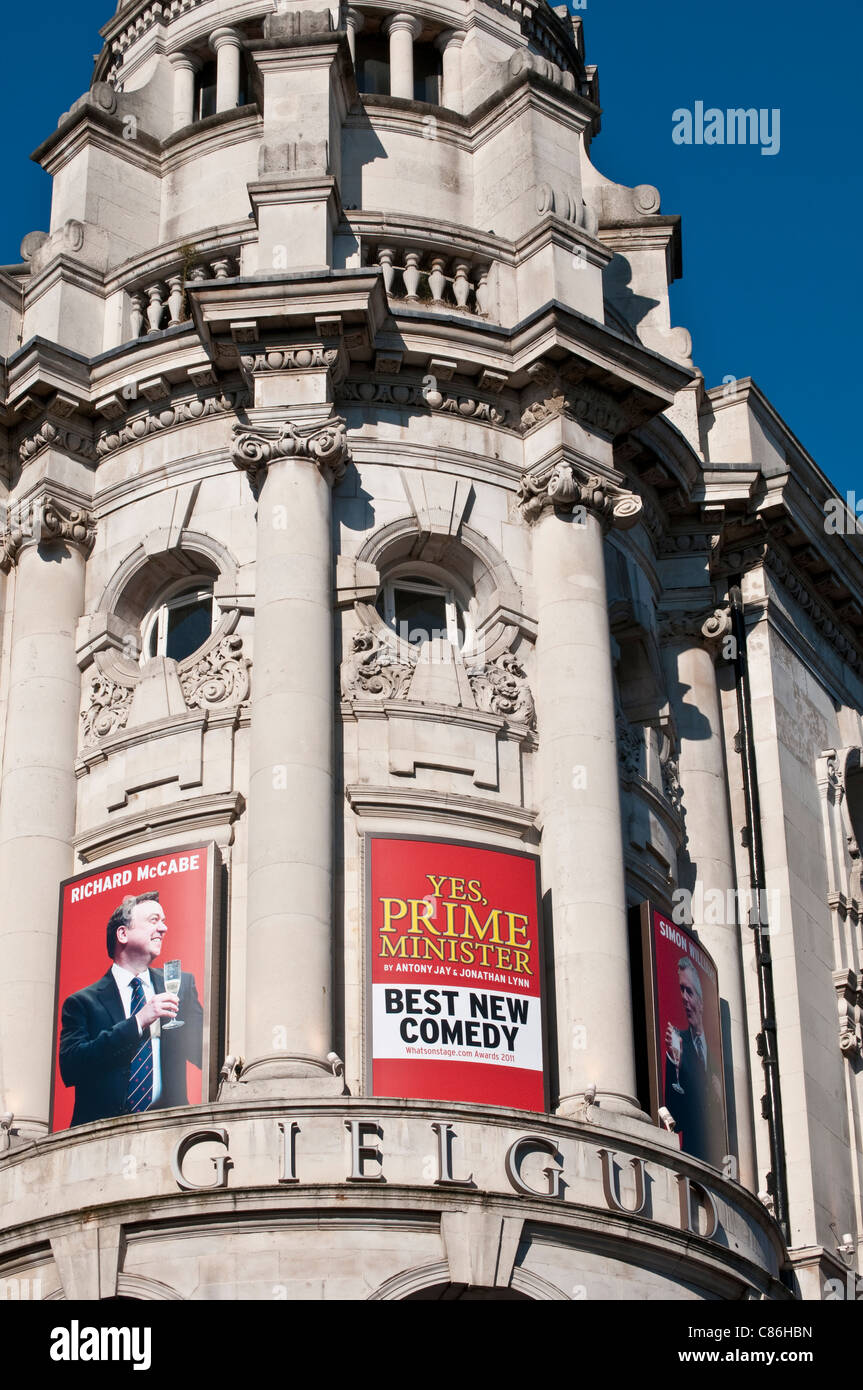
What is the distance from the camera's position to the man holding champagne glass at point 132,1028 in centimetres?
3128

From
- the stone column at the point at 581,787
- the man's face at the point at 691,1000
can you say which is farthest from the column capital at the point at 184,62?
the man's face at the point at 691,1000

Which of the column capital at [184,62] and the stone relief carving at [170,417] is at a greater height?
the column capital at [184,62]

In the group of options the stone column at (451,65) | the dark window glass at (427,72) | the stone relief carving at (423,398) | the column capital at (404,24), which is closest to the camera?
the stone relief carving at (423,398)

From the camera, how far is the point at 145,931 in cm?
3238

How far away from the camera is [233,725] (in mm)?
33625

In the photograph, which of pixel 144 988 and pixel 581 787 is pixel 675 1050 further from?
pixel 144 988

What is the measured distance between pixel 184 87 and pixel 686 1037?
63.4ft

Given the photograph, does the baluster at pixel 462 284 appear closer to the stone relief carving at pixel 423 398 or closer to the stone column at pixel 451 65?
the stone relief carving at pixel 423 398


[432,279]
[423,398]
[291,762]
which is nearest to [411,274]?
[432,279]

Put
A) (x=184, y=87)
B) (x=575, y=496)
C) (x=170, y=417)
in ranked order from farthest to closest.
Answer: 1. (x=184, y=87)
2. (x=170, y=417)
3. (x=575, y=496)

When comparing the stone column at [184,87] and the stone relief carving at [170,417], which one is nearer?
the stone relief carving at [170,417]

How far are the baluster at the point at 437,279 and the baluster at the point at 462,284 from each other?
21cm

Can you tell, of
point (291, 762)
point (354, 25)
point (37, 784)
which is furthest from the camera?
point (354, 25)

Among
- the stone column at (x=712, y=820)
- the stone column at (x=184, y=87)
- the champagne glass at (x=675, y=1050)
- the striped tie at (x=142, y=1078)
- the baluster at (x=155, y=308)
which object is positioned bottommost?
the striped tie at (x=142, y=1078)
